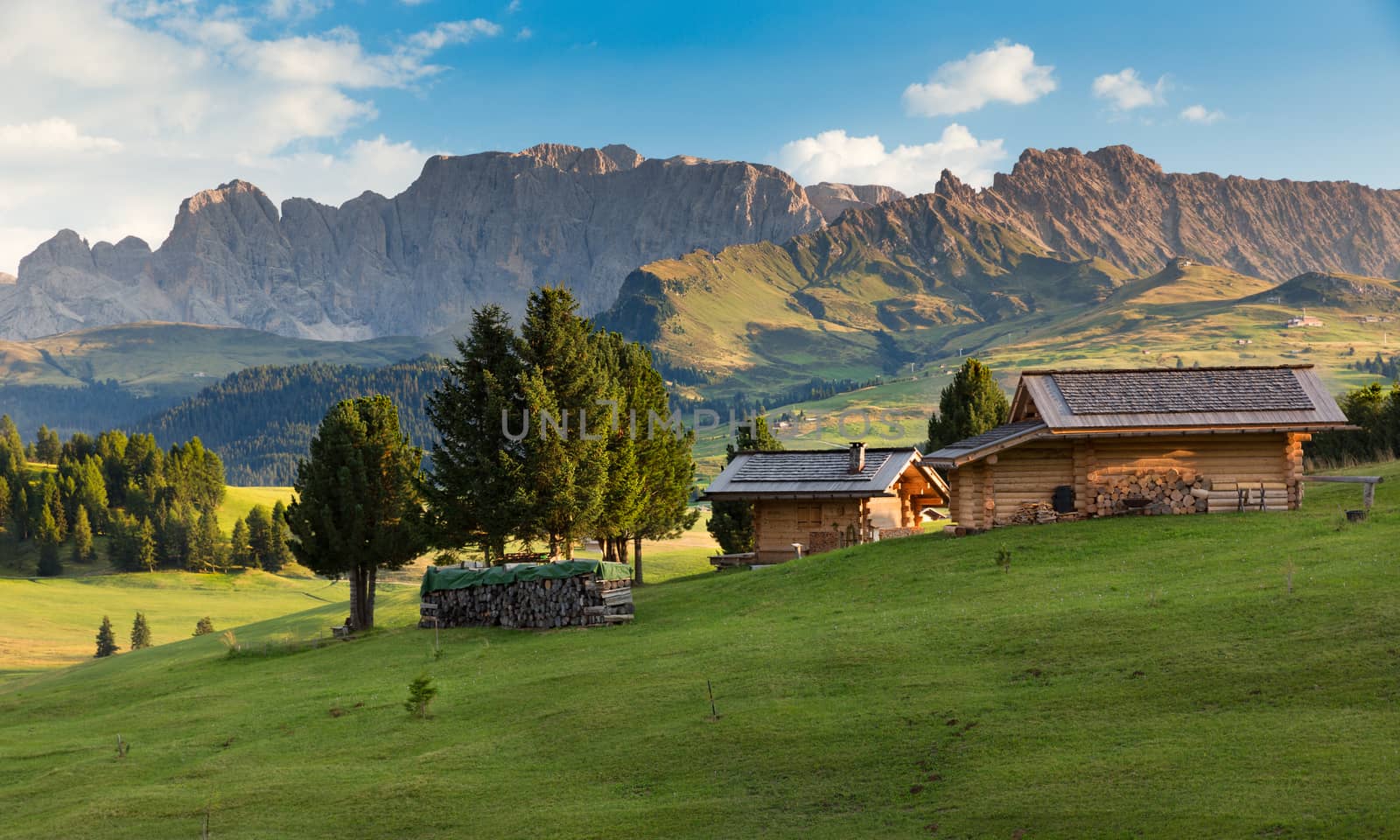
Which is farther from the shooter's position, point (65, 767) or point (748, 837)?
point (65, 767)

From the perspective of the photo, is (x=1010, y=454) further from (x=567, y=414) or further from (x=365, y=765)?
(x=365, y=765)

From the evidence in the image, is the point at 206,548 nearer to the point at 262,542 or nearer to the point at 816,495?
the point at 262,542

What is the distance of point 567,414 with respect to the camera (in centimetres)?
4684

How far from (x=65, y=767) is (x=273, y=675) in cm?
1147

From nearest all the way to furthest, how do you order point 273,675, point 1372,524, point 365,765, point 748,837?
1. point 748,837
2. point 365,765
3. point 1372,524
4. point 273,675

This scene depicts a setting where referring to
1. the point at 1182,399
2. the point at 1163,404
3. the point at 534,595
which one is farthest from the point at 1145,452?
the point at 534,595

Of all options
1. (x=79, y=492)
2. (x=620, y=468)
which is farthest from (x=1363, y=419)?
(x=79, y=492)

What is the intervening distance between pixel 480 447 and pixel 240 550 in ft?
386

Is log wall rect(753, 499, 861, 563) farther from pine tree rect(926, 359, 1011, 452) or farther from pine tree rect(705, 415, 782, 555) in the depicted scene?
pine tree rect(926, 359, 1011, 452)

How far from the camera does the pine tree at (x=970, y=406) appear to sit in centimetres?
7499

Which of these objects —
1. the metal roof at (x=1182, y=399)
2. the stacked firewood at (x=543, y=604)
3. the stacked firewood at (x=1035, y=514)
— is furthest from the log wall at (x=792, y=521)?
the stacked firewood at (x=543, y=604)

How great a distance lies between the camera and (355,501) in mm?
51062

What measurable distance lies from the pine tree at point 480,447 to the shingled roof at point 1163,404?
1790 centimetres

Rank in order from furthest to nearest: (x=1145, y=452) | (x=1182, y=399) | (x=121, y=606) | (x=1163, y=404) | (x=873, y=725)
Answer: (x=121, y=606), (x=1182, y=399), (x=1163, y=404), (x=1145, y=452), (x=873, y=725)
